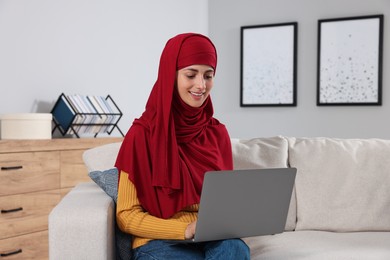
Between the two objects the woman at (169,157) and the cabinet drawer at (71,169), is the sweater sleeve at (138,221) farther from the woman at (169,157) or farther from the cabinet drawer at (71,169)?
the cabinet drawer at (71,169)

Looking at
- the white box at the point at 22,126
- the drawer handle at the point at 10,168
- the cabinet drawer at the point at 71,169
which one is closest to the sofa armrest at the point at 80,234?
the drawer handle at the point at 10,168

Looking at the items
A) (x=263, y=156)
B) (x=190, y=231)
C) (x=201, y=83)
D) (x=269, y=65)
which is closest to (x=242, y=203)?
(x=190, y=231)

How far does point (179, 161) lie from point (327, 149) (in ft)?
2.88

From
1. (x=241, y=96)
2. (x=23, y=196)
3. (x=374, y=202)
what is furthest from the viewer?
(x=241, y=96)

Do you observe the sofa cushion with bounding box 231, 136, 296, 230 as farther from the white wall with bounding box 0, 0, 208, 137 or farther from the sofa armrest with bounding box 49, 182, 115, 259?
the white wall with bounding box 0, 0, 208, 137

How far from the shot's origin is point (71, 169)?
358 centimetres

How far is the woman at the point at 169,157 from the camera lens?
1.99m

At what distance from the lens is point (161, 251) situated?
1.95 m

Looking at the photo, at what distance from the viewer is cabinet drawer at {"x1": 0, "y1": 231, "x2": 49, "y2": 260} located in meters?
3.12

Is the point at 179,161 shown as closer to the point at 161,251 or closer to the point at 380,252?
the point at 161,251

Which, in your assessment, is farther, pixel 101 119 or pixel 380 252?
pixel 101 119

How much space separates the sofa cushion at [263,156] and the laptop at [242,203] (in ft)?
2.24

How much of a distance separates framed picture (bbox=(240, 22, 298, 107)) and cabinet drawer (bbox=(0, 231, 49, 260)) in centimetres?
294

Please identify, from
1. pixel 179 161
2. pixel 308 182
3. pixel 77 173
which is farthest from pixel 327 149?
pixel 77 173
